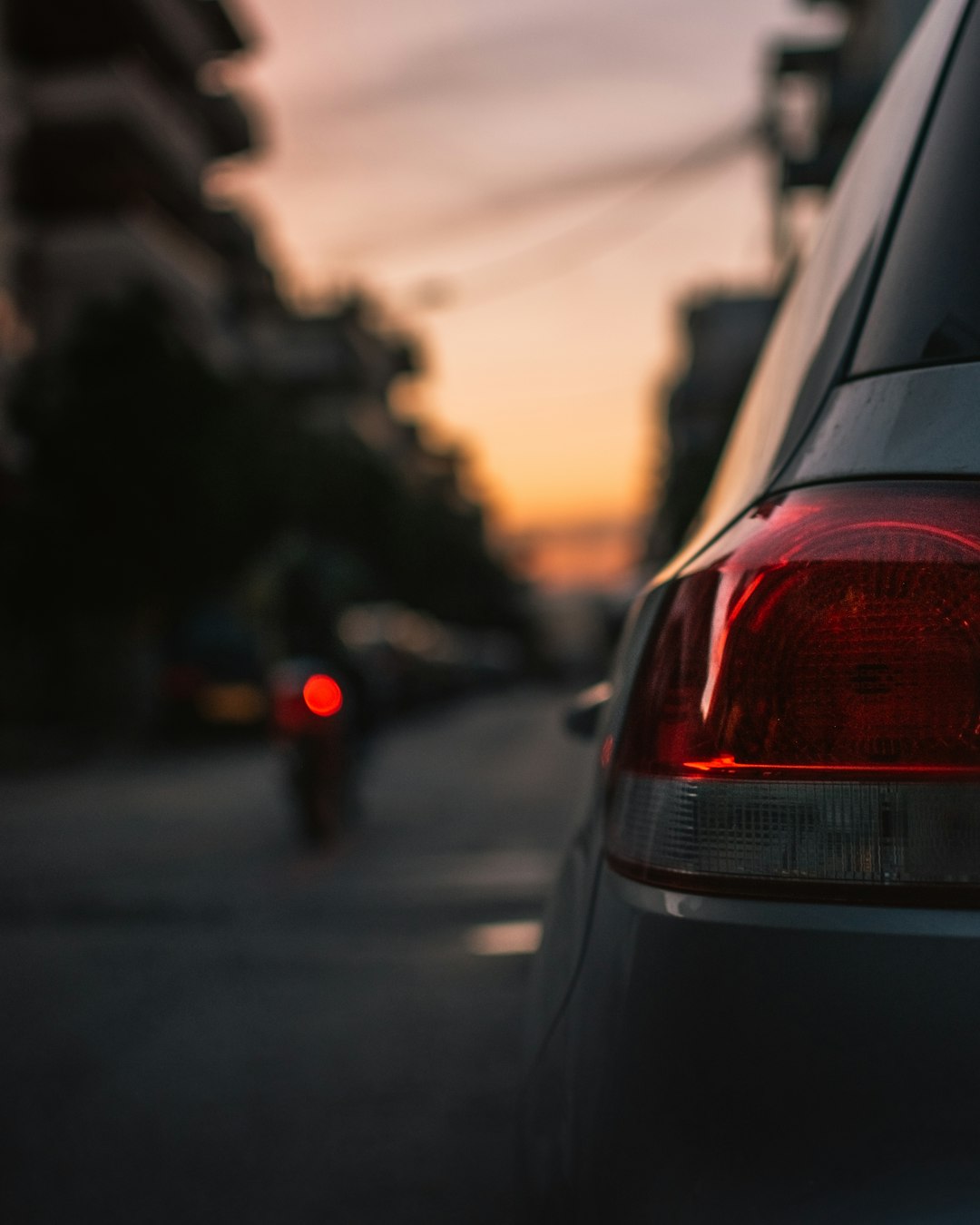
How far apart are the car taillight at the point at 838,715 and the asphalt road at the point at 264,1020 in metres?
0.66

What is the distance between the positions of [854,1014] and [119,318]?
2302 cm

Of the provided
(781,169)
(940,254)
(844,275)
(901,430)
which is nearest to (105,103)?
(781,169)

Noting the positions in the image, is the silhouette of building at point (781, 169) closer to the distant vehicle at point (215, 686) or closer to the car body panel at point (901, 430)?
the car body panel at point (901, 430)

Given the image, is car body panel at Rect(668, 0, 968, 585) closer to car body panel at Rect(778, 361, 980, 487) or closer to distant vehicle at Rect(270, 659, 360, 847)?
car body panel at Rect(778, 361, 980, 487)

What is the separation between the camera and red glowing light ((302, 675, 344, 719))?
8852 millimetres

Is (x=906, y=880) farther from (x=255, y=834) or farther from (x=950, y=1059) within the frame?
(x=255, y=834)

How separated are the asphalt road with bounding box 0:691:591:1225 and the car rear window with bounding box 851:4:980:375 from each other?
0.78 metres

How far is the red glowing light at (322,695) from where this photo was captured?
8.85 metres

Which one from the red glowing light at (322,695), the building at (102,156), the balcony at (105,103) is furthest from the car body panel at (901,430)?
the balcony at (105,103)

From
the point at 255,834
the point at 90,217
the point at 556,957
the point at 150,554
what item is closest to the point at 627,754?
the point at 556,957

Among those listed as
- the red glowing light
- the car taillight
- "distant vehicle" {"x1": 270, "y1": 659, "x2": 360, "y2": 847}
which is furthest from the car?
the red glowing light

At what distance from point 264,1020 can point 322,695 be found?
4.46 meters

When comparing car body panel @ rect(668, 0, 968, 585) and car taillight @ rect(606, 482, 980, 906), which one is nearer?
car taillight @ rect(606, 482, 980, 906)

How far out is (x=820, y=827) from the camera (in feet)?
4.39
